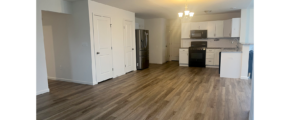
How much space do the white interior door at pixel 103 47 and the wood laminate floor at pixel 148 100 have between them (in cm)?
39

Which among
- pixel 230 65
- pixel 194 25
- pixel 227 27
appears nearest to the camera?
pixel 230 65

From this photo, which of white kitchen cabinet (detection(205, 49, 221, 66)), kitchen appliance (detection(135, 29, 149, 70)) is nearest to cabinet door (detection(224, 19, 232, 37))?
white kitchen cabinet (detection(205, 49, 221, 66))

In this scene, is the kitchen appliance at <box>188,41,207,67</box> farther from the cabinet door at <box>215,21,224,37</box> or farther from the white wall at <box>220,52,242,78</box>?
the white wall at <box>220,52,242,78</box>

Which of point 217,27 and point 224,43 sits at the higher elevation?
point 217,27

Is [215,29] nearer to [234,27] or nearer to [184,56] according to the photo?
[234,27]

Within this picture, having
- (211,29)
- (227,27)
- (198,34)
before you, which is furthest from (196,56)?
(227,27)

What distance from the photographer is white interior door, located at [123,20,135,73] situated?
19.8 feet

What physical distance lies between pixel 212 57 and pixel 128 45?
11.3 ft

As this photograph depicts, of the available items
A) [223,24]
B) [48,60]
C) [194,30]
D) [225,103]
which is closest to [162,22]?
[194,30]

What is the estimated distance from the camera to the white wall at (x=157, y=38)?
807 centimetres

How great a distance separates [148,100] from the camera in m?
3.42

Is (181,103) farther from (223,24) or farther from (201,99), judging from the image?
(223,24)
